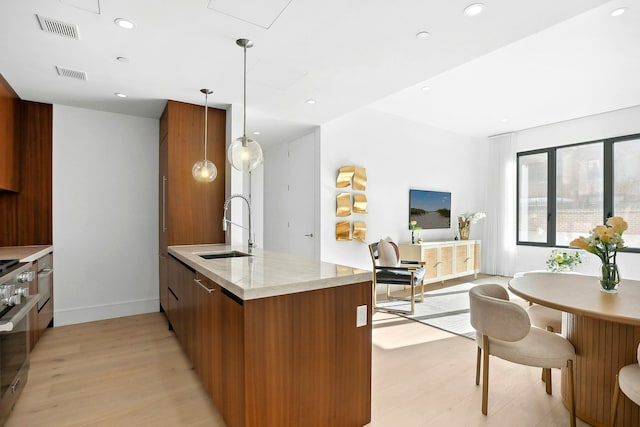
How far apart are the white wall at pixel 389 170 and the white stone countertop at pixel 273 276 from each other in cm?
251

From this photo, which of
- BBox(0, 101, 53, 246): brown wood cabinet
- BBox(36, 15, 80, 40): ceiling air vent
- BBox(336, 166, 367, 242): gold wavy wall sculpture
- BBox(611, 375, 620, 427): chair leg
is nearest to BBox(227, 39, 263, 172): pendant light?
BBox(36, 15, 80, 40): ceiling air vent

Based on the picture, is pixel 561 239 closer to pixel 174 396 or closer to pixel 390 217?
pixel 390 217

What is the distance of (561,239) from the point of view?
19.2 feet

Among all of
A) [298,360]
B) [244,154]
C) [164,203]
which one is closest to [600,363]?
[298,360]

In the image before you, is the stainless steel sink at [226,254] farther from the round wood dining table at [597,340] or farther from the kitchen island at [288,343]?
the round wood dining table at [597,340]

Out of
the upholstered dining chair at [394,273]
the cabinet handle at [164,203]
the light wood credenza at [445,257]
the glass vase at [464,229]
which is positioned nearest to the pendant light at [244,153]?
the cabinet handle at [164,203]

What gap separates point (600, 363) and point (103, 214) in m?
4.78

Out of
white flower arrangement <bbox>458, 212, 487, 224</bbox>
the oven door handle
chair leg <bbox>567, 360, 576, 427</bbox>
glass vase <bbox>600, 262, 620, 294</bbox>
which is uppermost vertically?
white flower arrangement <bbox>458, 212, 487, 224</bbox>

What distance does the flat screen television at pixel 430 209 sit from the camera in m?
5.68

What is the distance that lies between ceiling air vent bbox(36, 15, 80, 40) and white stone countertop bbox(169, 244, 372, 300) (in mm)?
1735

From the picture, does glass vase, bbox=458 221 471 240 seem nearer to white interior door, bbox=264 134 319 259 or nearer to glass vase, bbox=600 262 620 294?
white interior door, bbox=264 134 319 259

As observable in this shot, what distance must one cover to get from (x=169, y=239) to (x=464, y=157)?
5.77 m

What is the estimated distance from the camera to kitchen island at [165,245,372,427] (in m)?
Result: 1.50

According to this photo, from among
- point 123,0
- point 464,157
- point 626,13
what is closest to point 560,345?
point 626,13
